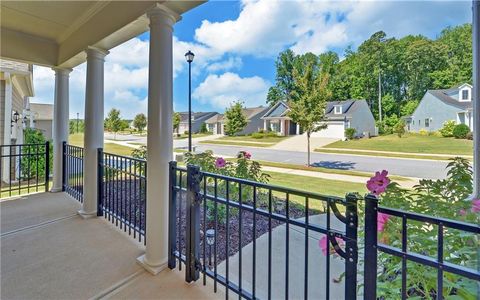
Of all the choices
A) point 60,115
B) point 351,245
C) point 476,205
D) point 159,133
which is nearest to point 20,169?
point 60,115

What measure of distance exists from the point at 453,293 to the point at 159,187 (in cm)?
190

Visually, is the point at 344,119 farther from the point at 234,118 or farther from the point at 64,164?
the point at 64,164

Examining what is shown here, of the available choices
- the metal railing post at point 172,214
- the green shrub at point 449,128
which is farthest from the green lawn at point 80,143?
the green shrub at point 449,128

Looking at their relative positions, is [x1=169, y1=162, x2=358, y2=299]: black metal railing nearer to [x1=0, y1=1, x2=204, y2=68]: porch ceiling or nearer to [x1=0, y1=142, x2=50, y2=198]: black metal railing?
[x1=0, y1=1, x2=204, y2=68]: porch ceiling

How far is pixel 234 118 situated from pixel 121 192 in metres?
9.70

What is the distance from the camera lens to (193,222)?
1.80 m

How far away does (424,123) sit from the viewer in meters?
5.52

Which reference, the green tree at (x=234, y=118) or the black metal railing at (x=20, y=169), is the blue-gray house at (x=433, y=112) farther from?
the black metal railing at (x=20, y=169)

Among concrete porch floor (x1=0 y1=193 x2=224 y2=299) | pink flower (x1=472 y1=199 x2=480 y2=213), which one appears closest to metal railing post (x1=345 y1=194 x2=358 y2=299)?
pink flower (x1=472 y1=199 x2=480 y2=213)

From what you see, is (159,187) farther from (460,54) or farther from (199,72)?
(199,72)

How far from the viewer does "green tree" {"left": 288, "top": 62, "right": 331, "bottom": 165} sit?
9.19m

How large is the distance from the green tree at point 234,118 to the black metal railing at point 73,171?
7956 mm

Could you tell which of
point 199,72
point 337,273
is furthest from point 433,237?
point 199,72

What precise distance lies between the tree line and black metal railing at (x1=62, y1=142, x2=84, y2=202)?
4729 mm
